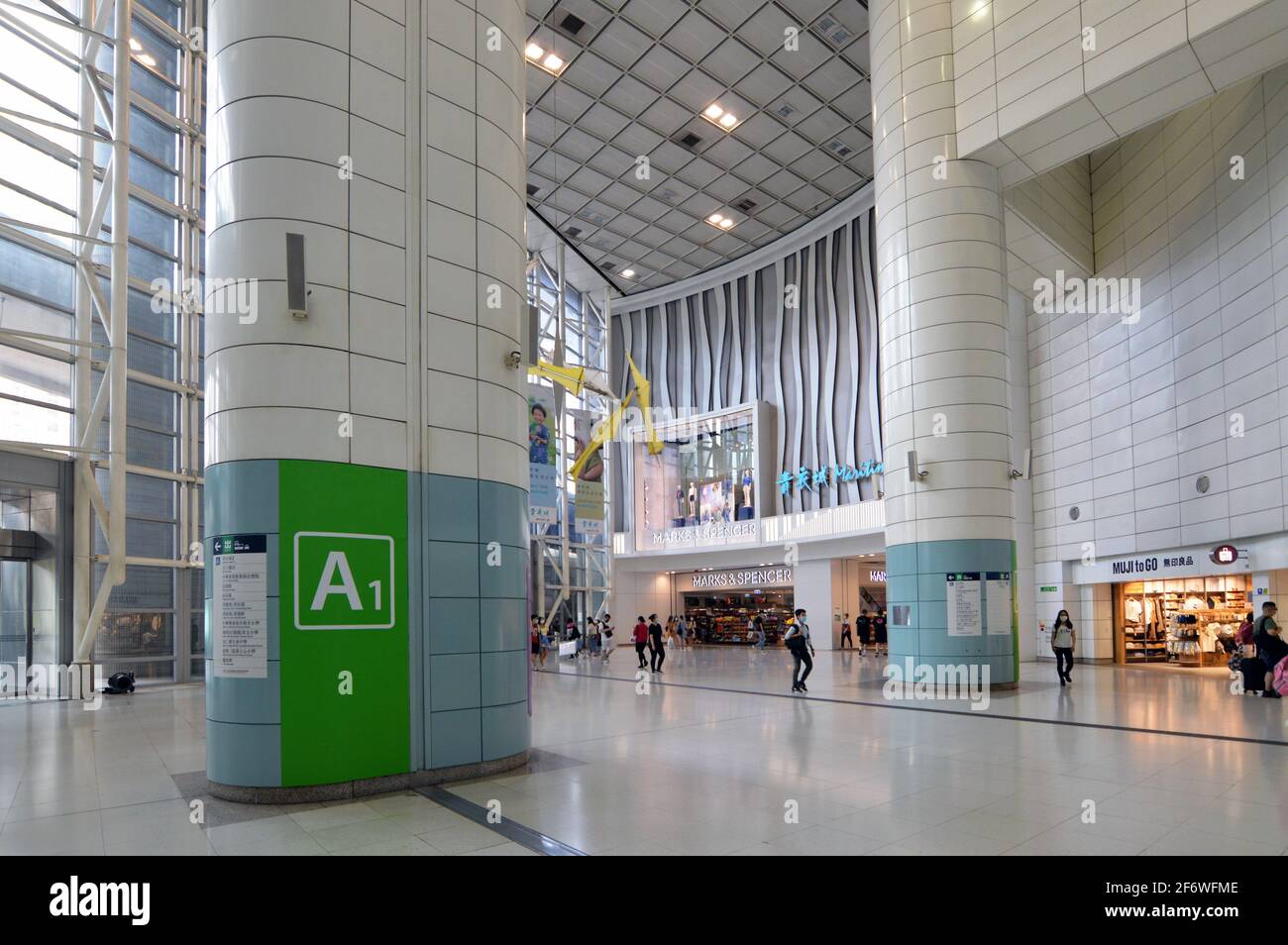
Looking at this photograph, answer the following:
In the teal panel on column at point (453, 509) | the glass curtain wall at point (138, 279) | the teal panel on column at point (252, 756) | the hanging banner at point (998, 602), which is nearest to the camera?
the teal panel on column at point (252, 756)

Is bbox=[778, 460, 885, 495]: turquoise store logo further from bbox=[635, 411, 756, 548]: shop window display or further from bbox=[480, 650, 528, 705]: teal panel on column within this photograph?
bbox=[480, 650, 528, 705]: teal panel on column

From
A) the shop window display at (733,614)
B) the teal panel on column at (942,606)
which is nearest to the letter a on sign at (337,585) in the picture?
the teal panel on column at (942,606)

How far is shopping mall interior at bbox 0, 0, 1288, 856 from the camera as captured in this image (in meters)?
6.88

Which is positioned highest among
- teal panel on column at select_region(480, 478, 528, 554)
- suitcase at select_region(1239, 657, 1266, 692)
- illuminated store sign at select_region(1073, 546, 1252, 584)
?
teal panel on column at select_region(480, 478, 528, 554)

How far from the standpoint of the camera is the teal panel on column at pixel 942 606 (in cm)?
1462

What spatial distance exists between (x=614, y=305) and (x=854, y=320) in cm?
1288

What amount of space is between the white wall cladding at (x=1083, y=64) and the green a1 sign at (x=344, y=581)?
12.9m

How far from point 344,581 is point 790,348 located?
29.7 meters

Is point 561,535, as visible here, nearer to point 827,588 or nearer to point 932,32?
point 827,588

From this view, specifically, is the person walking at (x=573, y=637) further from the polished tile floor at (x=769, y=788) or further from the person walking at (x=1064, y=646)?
the person walking at (x=1064, y=646)

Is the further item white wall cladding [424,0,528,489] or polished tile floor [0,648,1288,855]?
white wall cladding [424,0,528,489]

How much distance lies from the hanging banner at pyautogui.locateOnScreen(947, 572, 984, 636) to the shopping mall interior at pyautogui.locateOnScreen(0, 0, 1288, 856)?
0.43ft

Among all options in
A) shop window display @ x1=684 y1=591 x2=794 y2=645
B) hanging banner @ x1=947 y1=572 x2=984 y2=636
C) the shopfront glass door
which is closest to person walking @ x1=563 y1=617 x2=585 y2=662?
shop window display @ x1=684 y1=591 x2=794 y2=645
